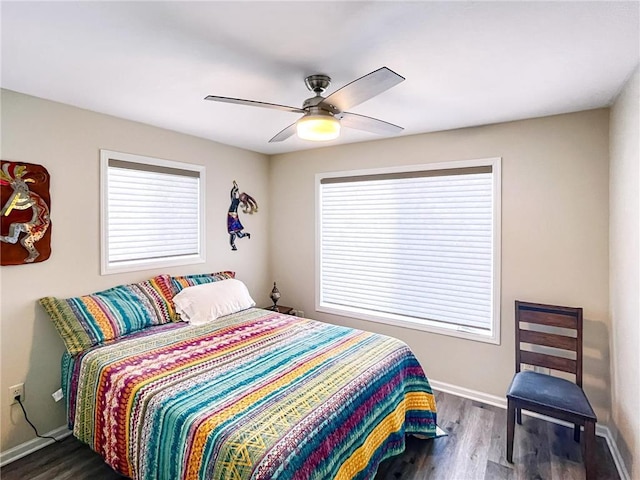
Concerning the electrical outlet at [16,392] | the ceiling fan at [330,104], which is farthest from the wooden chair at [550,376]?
the electrical outlet at [16,392]

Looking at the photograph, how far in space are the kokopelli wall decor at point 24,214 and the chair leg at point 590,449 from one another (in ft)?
12.0

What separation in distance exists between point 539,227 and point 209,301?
2.85 metres

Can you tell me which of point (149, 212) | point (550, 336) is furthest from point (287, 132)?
point (550, 336)

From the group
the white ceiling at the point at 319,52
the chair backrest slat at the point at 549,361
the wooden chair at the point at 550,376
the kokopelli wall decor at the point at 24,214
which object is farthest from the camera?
the chair backrest slat at the point at 549,361

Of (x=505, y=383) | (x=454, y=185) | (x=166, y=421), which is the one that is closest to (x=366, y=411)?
(x=166, y=421)

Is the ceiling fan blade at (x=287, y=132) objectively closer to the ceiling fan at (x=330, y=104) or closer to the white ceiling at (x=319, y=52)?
the ceiling fan at (x=330, y=104)

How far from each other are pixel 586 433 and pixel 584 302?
102 centimetres

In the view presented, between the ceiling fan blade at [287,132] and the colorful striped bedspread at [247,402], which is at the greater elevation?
the ceiling fan blade at [287,132]

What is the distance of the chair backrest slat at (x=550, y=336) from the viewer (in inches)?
95.0

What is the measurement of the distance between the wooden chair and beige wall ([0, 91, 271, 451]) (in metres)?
3.11

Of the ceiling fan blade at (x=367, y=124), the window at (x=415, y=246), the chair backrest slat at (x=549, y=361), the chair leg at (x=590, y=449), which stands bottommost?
the chair leg at (x=590, y=449)

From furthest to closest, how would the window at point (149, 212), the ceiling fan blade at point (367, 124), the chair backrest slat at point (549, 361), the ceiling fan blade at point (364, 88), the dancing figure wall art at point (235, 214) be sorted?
the dancing figure wall art at point (235, 214), the window at point (149, 212), the chair backrest slat at point (549, 361), the ceiling fan blade at point (367, 124), the ceiling fan blade at point (364, 88)

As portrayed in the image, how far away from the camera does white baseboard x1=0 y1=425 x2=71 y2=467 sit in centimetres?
224

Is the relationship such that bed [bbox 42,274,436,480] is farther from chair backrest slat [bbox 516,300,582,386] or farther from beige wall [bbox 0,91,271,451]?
chair backrest slat [bbox 516,300,582,386]
